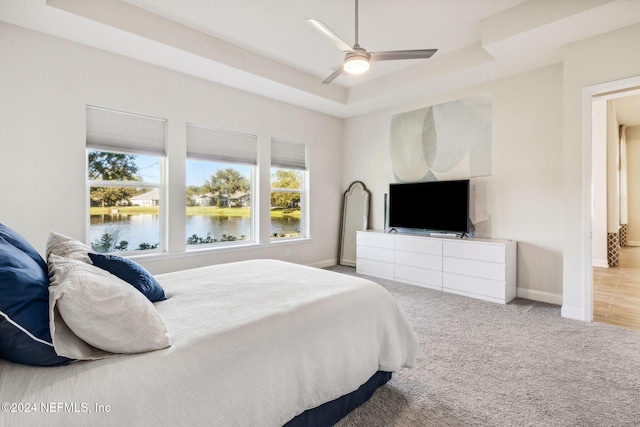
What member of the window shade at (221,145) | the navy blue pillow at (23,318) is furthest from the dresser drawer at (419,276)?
the navy blue pillow at (23,318)

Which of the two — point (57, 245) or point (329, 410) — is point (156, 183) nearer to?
point (57, 245)

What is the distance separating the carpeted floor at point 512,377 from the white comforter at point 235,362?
0.26 meters

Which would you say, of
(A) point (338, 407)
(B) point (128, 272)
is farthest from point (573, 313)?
(B) point (128, 272)

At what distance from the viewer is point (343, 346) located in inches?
64.6

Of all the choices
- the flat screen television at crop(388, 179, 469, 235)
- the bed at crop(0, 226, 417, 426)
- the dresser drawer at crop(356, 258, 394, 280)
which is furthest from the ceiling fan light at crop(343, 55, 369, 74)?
the dresser drawer at crop(356, 258, 394, 280)

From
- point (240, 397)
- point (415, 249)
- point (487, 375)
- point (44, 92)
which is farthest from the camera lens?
point (415, 249)

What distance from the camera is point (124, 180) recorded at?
3652mm

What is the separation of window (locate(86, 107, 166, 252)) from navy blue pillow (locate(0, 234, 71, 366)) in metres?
2.80

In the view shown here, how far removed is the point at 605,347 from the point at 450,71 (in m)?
3.23

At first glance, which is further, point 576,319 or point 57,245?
point 576,319

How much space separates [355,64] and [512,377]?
258cm

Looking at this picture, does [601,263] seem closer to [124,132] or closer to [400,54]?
[400,54]

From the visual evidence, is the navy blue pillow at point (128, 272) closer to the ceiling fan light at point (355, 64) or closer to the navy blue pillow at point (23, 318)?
the navy blue pillow at point (23, 318)

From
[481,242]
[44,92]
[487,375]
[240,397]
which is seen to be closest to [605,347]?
[487,375]
